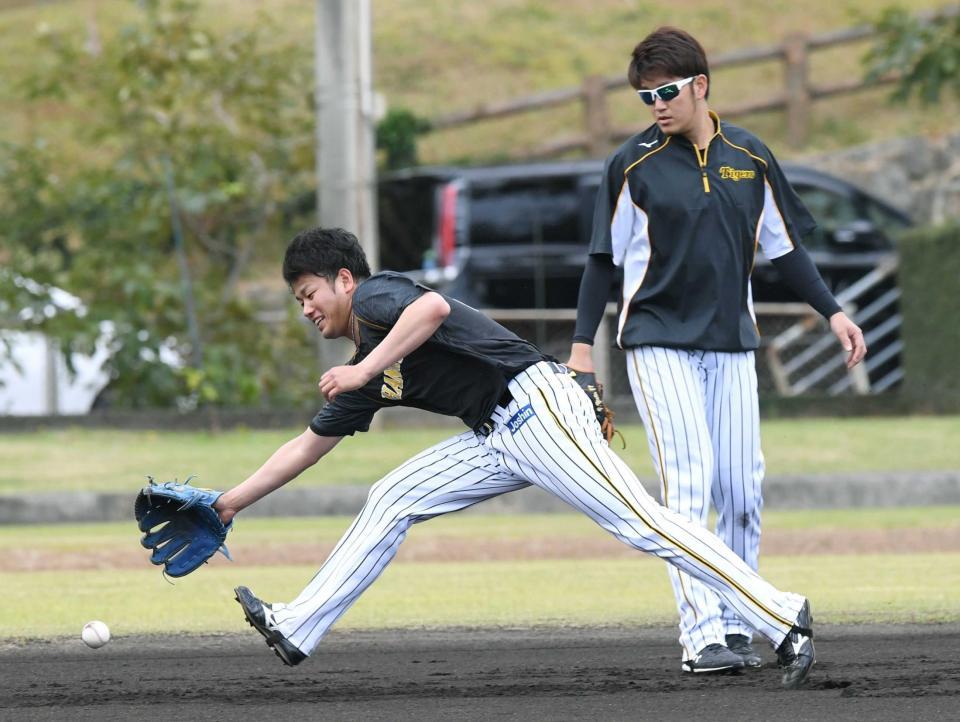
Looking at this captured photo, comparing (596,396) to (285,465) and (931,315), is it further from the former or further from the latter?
(931,315)

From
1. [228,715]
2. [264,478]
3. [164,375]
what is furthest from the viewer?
[164,375]

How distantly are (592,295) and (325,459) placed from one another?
9.66 meters

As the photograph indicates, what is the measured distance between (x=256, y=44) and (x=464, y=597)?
12.1m

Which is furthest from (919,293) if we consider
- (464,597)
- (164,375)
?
(464,597)

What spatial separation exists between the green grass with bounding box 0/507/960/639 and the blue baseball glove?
141cm

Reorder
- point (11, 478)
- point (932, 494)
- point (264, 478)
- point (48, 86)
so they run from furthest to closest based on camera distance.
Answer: point (48, 86)
point (11, 478)
point (932, 494)
point (264, 478)

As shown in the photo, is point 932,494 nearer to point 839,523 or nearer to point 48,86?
point 839,523

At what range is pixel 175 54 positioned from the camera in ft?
61.1

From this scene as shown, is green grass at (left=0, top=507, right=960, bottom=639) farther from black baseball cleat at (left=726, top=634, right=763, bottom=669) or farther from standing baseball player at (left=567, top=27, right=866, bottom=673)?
standing baseball player at (left=567, top=27, right=866, bottom=673)

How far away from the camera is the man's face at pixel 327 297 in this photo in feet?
17.8

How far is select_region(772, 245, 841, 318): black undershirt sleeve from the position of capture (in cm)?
617

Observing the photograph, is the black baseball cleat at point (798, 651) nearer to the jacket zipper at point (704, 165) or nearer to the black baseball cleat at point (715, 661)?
the black baseball cleat at point (715, 661)

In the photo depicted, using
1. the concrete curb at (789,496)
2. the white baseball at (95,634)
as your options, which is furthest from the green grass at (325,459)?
the white baseball at (95,634)

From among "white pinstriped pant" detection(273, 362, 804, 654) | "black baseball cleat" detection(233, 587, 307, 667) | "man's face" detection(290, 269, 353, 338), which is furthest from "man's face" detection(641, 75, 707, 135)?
"black baseball cleat" detection(233, 587, 307, 667)
